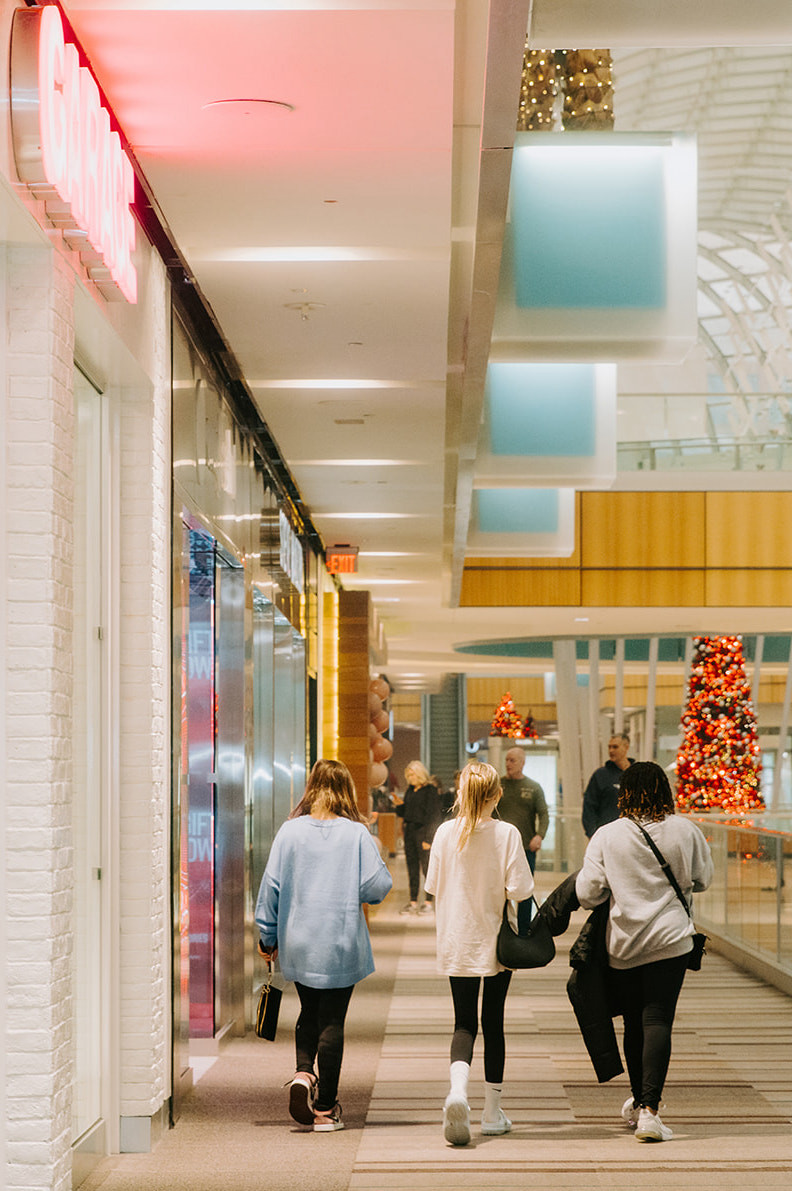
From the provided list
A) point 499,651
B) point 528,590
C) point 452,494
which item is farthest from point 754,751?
point 452,494

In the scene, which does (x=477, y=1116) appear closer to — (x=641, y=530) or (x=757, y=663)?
(x=641, y=530)

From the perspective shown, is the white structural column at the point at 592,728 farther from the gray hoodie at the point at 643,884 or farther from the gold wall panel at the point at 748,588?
the gray hoodie at the point at 643,884

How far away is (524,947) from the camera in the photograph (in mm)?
6039

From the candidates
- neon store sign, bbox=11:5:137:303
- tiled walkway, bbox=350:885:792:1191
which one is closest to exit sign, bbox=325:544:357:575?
tiled walkway, bbox=350:885:792:1191

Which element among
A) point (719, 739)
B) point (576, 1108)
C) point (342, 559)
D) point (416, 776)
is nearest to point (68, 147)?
point (576, 1108)

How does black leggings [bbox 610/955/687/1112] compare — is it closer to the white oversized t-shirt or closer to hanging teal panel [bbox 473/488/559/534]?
the white oversized t-shirt

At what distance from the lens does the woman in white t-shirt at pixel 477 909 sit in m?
6.09

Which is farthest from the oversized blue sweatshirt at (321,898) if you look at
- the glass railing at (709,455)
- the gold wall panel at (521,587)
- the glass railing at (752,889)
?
the glass railing at (709,455)

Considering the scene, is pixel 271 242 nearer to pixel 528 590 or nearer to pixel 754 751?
pixel 528 590

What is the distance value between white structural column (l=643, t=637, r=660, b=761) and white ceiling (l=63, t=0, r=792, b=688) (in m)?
15.9

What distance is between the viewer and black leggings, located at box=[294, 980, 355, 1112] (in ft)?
20.0

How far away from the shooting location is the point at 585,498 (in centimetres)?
1830

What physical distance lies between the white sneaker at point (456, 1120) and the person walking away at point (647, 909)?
683 mm

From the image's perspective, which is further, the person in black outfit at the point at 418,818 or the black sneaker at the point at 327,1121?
the person in black outfit at the point at 418,818
